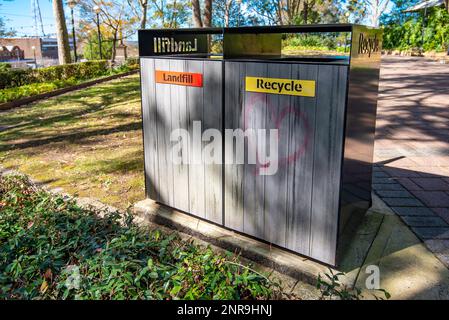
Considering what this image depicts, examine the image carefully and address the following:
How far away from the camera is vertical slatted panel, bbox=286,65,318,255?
2826mm

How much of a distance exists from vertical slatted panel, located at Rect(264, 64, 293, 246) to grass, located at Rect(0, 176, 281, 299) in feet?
2.28

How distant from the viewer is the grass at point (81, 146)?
5141 mm

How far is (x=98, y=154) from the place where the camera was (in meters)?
6.51

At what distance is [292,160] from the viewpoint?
3012 mm

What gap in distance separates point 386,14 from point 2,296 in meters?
50.2

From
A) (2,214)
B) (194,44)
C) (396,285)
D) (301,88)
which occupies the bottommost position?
(396,285)

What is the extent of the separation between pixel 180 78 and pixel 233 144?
819 millimetres

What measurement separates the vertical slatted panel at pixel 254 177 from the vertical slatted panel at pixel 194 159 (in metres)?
0.49

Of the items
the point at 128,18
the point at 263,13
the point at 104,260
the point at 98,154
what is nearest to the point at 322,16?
the point at 263,13

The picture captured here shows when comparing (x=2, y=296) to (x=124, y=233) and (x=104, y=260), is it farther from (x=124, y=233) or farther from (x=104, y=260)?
(x=124, y=233)

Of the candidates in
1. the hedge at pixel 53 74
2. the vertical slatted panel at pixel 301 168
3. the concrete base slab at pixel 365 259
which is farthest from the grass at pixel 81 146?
the hedge at pixel 53 74

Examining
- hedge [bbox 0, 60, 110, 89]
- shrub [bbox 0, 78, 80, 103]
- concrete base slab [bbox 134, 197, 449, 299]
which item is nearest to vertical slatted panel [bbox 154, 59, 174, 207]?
concrete base slab [bbox 134, 197, 449, 299]

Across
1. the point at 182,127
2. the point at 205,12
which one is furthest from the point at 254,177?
the point at 205,12

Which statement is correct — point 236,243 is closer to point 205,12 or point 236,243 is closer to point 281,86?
point 281,86
